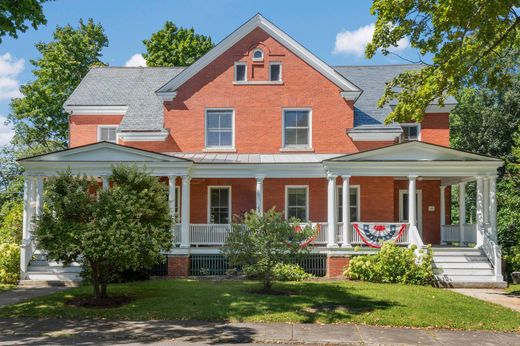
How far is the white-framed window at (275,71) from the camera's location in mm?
23422

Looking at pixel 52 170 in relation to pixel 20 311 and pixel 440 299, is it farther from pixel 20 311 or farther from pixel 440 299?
pixel 440 299

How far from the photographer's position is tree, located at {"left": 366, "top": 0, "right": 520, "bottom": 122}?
14.8 meters

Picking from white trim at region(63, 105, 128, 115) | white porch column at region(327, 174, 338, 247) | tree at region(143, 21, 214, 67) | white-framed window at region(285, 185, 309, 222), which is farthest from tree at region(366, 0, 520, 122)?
tree at region(143, 21, 214, 67)

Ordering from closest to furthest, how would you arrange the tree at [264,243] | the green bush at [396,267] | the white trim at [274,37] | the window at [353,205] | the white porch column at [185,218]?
the tree at [264,243], the green bush at [396,267], the white porch column at [185,218], the white trim at [274,37], the window at [353,205]

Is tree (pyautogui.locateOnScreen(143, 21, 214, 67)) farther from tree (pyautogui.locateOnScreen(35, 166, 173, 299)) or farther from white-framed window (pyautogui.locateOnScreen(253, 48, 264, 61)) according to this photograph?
tree (pyautogui.locateOnScreen(35, 166, 173, 299))

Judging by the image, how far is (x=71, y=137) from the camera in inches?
1014

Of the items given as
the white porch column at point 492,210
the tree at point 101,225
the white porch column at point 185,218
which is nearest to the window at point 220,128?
the white porch column at point 185,218

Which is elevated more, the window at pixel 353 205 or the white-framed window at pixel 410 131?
the white-framed window at pixel 410 131

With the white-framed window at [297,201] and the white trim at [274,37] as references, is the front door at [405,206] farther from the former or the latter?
the white trim at [274,37]

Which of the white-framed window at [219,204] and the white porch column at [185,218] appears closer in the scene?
the white porch column at [185,218]

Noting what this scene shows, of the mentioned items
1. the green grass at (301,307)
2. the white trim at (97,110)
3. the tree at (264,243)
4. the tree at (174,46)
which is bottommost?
the green grass at (301,307)

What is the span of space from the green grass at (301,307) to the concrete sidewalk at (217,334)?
0.52 metres

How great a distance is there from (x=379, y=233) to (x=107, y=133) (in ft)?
47.4

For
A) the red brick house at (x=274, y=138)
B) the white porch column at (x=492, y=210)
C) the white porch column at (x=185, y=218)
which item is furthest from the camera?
the red brick house at (x=274, y=138)
